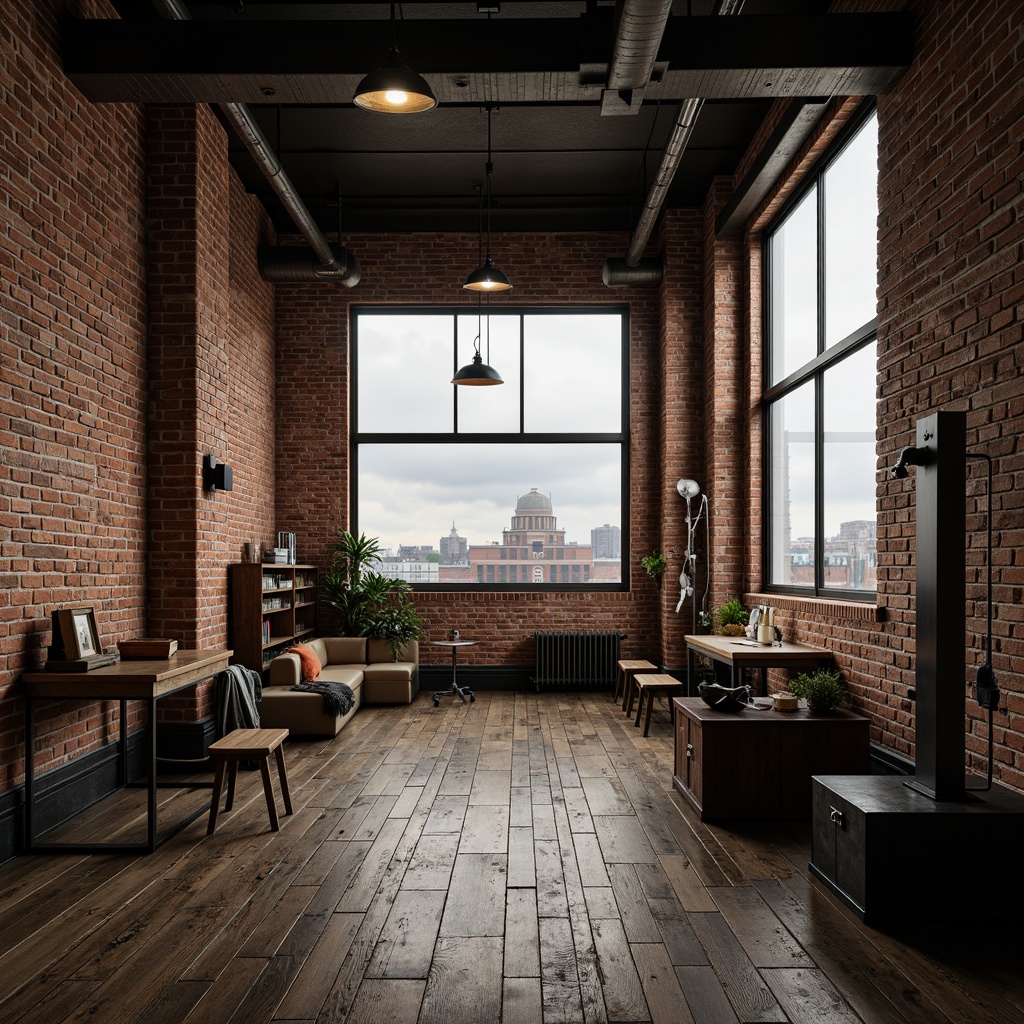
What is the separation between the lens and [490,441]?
31.0 ft

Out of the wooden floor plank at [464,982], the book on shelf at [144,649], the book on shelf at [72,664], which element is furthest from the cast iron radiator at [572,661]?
the wooden floor plank at [464,982]

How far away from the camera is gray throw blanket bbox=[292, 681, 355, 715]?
6734mm

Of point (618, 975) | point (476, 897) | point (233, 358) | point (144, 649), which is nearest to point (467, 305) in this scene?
point (233, 358)

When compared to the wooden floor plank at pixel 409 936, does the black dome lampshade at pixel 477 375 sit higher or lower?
higher

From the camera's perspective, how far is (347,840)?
4.28m

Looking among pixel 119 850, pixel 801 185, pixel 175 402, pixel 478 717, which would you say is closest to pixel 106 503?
pixel 175 402

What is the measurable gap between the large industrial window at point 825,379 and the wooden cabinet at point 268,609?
14.2 feet

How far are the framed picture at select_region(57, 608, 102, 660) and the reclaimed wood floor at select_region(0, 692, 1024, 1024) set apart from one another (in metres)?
0.97

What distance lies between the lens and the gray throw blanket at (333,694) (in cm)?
673

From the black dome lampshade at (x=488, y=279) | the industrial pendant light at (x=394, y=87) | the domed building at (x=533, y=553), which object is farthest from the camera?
the domed building at (x=533, y=553)

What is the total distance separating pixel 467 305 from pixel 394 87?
5.34m

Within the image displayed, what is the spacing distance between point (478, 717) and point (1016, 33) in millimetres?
6101

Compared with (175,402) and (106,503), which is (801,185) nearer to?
(175,402)

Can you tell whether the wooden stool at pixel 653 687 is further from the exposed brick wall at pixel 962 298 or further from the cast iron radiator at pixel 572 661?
the exposed brick wall at pixel 962 298
